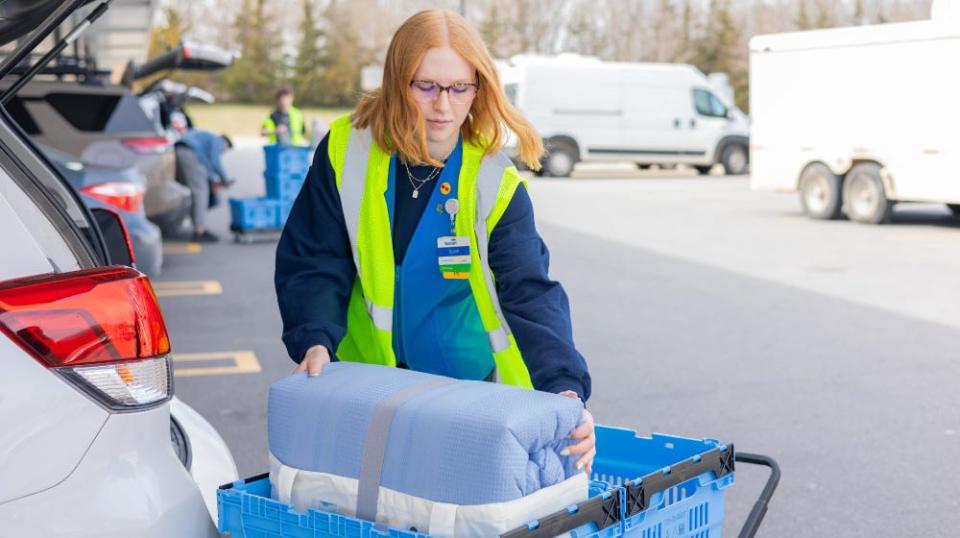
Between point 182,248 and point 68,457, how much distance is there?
12.3 m

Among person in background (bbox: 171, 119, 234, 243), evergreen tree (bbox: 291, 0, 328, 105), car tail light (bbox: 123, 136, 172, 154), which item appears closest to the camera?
car tail light (bbox: 123, 136, 172, 154)

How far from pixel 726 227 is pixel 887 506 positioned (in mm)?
12184

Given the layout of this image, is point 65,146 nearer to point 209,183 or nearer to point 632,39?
point 209,183

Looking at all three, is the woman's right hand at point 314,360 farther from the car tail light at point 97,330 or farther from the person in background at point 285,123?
the person in background at point 285,123

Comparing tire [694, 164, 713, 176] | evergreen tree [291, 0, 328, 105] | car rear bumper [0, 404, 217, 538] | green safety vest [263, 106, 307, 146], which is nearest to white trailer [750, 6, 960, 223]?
green safety vest [263, 106, 307, 146]

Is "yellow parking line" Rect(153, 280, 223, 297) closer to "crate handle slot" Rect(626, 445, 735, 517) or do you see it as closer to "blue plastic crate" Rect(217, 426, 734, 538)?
"blue plastic crate" Rect(217, 426, 734, 538)

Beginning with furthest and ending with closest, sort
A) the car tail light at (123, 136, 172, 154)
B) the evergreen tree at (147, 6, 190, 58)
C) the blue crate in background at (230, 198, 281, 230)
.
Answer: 1. the evergreen tree at (147, 6, 190, 58)
2. the blue crate in background at (230, 198, 281, 230)
3. the car tail light at (123, 136, 172, 154)

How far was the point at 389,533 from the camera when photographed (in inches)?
79.4

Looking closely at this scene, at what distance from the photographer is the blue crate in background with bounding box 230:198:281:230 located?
14.3m

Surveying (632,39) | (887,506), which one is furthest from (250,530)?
(632,39)

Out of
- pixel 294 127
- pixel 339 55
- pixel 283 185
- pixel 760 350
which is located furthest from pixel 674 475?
pixel 339 55

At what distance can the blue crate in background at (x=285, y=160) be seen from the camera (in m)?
14.6

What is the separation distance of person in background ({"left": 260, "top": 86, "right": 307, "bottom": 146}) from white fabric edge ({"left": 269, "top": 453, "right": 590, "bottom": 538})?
1682 centimetres

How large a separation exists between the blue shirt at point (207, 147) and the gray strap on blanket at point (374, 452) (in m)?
12.9
